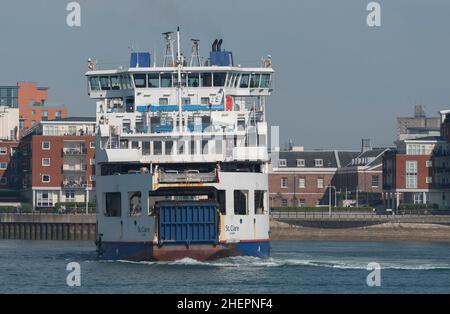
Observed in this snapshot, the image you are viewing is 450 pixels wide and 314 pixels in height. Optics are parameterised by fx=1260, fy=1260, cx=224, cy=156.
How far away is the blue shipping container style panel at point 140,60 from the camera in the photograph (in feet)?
229

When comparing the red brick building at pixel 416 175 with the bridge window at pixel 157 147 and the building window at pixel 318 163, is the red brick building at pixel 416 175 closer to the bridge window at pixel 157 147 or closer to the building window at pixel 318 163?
the building window at pixel 318 163

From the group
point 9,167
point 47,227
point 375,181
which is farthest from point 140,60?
point 375,181

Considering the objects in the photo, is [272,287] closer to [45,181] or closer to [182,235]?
[182,235]

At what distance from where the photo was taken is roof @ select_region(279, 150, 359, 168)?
6378 inches

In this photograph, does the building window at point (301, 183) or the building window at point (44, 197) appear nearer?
the building window at point (44, 197)

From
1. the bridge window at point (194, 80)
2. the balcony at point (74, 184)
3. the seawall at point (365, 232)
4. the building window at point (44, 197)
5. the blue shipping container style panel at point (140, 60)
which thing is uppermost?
the blue shipping container style panel at point (140, 60)

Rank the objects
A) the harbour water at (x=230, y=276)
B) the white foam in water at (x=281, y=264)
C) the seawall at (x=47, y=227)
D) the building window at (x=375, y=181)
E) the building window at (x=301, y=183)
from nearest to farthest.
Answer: the harbour water at (x=230, y=276) < the white foam in water at (x=281, y=264) < the seawall at (x=47, y=227) < the building window at (x=375, y=181) < the building window at (x=301, y=183)

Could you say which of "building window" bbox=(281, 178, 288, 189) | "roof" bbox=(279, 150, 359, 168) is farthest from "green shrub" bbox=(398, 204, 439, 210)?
"roof" bbox=(279, 150, 359, 168)

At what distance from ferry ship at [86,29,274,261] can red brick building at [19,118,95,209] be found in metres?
65.1

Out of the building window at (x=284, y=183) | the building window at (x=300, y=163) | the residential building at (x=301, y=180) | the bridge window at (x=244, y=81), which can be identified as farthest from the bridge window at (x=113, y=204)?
the building window at (x=300, y=163)

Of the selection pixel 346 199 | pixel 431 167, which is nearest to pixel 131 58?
pixel 431 167

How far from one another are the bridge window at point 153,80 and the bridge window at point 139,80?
1.16 ft

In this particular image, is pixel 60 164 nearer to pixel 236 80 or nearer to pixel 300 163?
pixel 300 163
